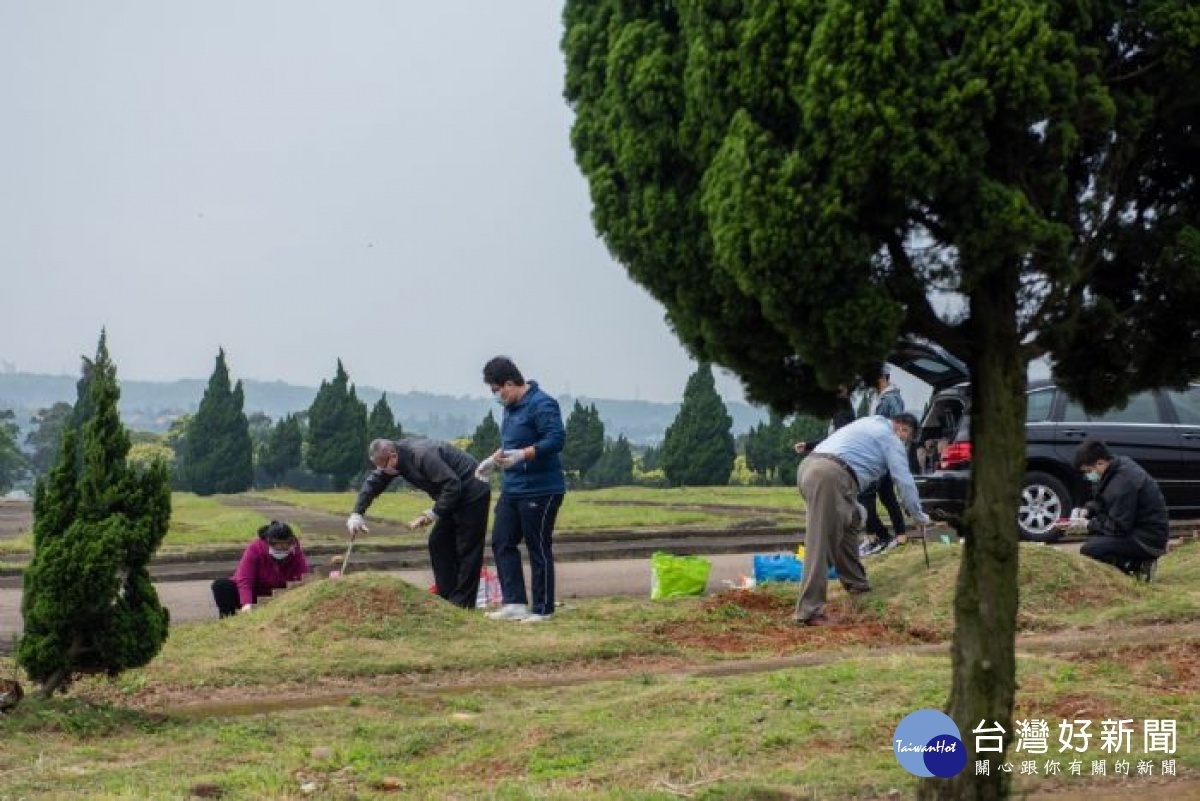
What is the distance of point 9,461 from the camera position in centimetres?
6900

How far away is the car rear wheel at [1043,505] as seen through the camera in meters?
16.0

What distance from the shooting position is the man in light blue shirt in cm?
1072

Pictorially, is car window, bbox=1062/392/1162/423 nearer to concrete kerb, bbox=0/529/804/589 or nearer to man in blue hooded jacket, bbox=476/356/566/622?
concrete kerb, bbox=0/529/804/589

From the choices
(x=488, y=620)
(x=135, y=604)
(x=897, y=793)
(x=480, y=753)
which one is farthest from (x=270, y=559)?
(x=897, y=793)

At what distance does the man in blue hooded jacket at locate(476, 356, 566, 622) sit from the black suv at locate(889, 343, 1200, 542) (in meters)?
5.93

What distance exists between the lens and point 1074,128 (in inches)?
195

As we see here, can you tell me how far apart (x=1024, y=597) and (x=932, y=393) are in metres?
6.02

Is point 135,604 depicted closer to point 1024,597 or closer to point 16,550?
point 1024,597

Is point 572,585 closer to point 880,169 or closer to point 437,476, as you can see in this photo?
point 437,476

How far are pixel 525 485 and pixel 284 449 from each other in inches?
1776

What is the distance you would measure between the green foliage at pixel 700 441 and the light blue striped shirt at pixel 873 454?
32149 mm

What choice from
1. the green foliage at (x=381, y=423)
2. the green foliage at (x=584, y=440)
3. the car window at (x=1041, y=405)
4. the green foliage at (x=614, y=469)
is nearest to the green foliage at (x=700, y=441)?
the green foliage at (x=584, y=440)

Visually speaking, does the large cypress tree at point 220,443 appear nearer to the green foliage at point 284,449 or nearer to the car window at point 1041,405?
the green foliage at point 284,449

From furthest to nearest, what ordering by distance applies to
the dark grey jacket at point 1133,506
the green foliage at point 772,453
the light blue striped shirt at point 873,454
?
the green foliage at point 772,453, the dark grey jacket at point 1133,506, the light blue striped shirt at point 873,454
